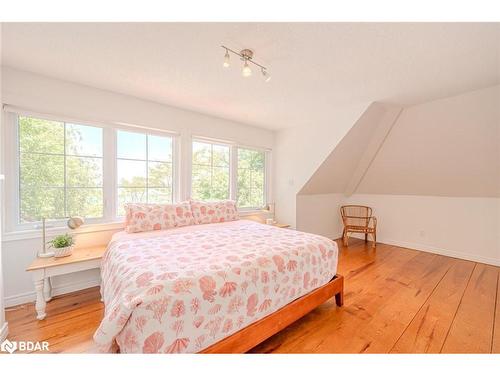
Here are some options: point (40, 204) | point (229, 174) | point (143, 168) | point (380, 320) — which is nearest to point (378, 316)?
point (380, 320)

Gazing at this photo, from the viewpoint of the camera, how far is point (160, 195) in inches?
115

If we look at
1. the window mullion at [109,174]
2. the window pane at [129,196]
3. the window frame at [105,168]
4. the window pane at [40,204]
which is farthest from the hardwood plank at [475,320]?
the window pane at [40,204]

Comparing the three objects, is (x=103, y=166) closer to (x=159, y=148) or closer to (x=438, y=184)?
(x=159, y=148)

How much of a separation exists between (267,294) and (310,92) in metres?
2.18

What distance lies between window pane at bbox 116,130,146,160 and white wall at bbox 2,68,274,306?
6.9 inches

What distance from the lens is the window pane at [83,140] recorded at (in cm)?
231

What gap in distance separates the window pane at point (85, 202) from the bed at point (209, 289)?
71 centimetres

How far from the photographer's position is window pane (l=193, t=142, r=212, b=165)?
10.6ft

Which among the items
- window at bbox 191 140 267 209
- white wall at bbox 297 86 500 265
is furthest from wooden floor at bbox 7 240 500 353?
window at bbox 191 140 267 209

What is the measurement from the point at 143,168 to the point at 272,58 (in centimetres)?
209

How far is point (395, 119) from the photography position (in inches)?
121

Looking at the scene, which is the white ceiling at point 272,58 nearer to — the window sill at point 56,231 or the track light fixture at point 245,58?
the track light fixture at point 245,58

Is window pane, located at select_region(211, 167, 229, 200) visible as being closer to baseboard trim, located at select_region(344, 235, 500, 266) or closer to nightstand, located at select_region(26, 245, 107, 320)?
nightstand, located at select_region(26, 245, 107, 320)
